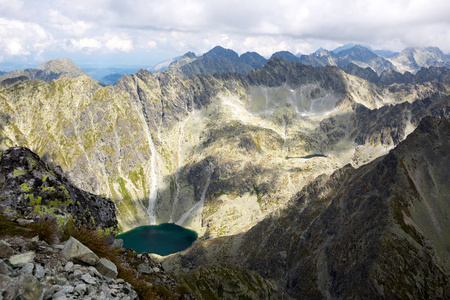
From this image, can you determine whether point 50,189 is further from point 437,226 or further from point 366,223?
point 437,226

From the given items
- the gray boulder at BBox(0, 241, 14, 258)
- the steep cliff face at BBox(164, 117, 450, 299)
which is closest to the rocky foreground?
the gray boulder at BBox(0, 241, 14, 258)

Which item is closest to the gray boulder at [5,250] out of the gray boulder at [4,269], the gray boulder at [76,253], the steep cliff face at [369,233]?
the gray boulder at [4,269]

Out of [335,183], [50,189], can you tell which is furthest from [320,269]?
[50,189]

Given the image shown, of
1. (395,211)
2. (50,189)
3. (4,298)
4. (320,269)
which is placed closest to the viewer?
(4,298)

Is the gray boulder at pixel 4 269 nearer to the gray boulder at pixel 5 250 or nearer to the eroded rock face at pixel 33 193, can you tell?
the gray boulder at pixel 5 250

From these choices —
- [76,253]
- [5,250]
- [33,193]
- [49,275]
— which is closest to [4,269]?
[5,250]

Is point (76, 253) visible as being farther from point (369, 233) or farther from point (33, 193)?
point (369, 233)

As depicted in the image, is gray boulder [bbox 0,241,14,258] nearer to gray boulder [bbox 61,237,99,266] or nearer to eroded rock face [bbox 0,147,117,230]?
gray boulder [bbox 61,237,99,266]
